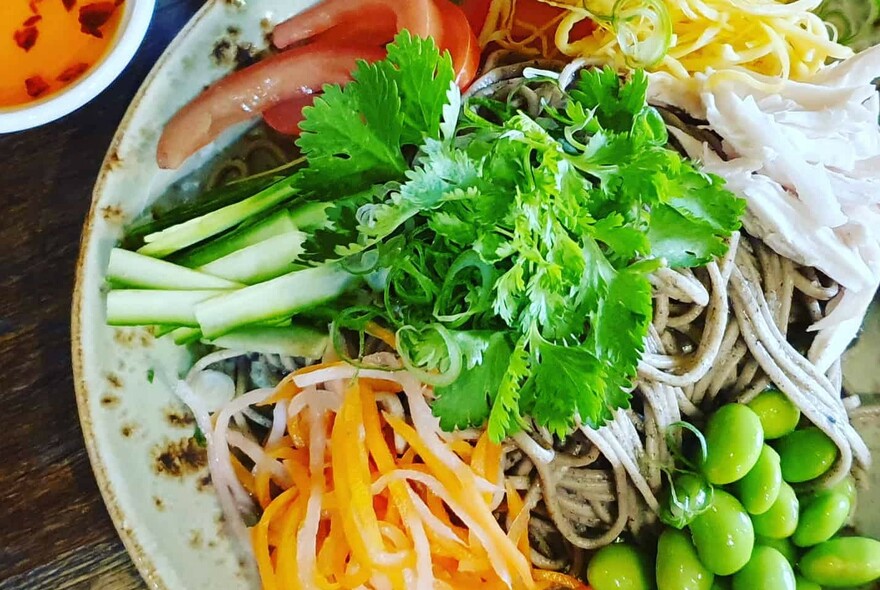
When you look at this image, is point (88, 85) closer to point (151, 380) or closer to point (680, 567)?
point (151, 380)

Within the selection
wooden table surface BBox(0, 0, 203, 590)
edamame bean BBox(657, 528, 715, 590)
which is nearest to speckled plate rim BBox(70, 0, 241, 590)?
wooden table surface BBox(0, 0, 203, 590)

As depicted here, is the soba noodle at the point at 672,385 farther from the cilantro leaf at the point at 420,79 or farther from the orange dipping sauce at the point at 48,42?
the orange dipping sauce at the point at 48,42

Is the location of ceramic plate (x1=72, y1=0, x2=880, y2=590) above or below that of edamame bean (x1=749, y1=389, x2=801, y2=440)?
above

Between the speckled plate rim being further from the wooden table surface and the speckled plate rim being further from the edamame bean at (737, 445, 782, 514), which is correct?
the edamame bean at (737, 445, 782, 514)

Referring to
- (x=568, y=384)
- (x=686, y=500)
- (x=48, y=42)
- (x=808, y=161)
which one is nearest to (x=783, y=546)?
(x=686, y=500)

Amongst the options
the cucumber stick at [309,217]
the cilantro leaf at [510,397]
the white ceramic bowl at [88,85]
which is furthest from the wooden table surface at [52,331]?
the cilantro leaf at [510,397]

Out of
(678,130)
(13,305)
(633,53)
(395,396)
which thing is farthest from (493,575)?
(13,305)

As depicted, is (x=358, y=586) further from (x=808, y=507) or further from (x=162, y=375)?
(x=808, y=507)
